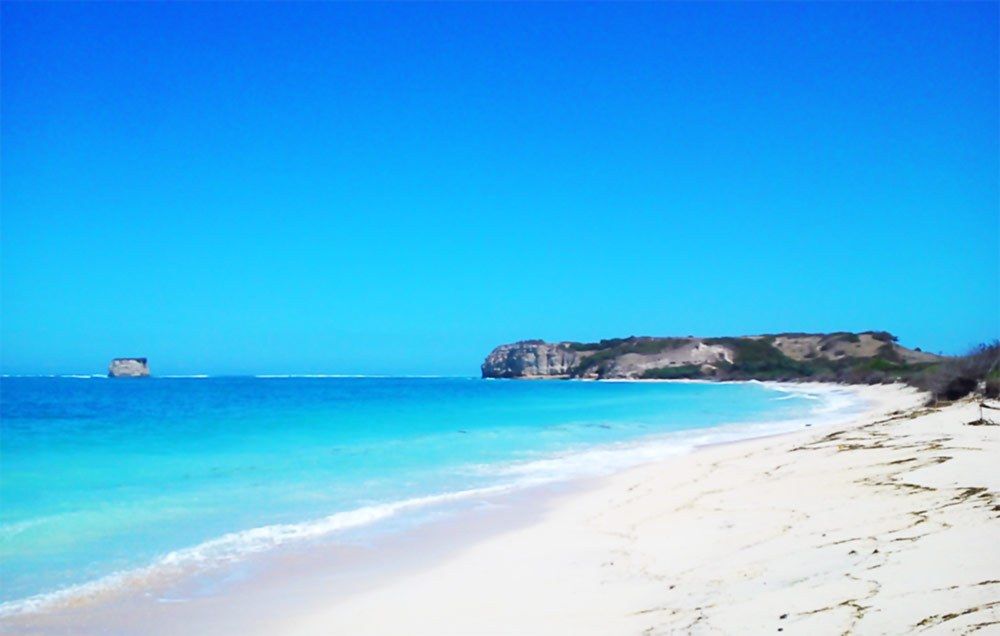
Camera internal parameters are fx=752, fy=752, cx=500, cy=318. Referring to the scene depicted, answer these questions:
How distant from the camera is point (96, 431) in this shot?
2347cm

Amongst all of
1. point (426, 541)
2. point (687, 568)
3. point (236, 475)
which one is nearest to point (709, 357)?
point (236, 475)

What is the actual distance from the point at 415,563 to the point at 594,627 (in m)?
3.06

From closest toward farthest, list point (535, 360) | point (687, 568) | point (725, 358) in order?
1. point (687, 568)
2. point (725, 358)
3. point (535, 360)

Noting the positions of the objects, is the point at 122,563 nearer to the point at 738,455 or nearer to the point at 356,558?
the point at 356,558

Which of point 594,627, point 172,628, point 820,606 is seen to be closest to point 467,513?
point 172,628

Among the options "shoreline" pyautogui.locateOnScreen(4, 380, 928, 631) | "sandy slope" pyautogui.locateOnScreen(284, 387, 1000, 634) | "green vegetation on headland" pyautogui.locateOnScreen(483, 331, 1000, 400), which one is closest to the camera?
"sandy slope" pyautogui.locateOnScreen(284, 387, 1000, 634)

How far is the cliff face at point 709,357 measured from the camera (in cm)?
8838

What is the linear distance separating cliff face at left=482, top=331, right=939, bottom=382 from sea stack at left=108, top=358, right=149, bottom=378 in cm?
7051

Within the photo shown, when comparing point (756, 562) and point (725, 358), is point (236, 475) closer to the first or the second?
point (756, 562)

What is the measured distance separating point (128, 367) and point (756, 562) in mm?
166014

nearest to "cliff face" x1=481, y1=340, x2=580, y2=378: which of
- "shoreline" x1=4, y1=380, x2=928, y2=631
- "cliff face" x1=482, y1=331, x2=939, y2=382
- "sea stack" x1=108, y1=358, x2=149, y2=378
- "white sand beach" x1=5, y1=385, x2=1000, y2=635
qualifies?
"cliff face" x1=482, y1=331, x2=939, y2=382

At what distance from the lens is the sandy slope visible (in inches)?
146

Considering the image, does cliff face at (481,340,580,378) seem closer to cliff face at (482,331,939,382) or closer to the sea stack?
cliff face at (482,331,939,382)

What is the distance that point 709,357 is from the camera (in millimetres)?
113688
